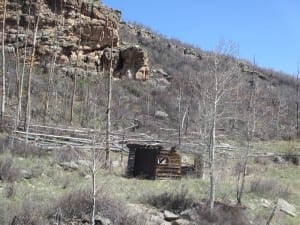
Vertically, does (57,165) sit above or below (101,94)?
below

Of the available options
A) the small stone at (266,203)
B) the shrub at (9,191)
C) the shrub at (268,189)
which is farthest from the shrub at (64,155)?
the small stone at (266,203)

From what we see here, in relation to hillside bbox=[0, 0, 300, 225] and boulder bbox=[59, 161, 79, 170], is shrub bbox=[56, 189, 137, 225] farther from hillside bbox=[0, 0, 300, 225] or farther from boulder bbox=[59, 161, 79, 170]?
boulder bbox=[59, 161, 79, 170]

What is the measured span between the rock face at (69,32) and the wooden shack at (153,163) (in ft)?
67.9

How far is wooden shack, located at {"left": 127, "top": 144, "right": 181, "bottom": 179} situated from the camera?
69.7 ft

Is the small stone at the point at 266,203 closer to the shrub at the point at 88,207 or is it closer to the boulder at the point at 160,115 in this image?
the shrub at the point at 88,207

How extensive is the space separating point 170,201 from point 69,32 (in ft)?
106

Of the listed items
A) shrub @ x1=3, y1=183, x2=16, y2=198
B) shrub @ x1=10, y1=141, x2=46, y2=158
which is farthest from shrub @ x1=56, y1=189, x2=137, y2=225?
shrub @ x1=10, y1=141, x2=46, y2=158

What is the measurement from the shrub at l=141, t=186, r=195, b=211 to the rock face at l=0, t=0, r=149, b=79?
26616mm

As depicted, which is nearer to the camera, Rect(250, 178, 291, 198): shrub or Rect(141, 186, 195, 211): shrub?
Rect(141, 186, 195, 211): shrub

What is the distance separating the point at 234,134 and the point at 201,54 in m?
36.9

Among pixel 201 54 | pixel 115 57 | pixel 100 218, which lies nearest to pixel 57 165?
pixel 100 218

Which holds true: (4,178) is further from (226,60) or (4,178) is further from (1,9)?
(1,9)

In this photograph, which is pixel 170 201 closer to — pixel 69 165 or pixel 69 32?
pixel 69 165

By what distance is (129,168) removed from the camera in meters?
21.6
